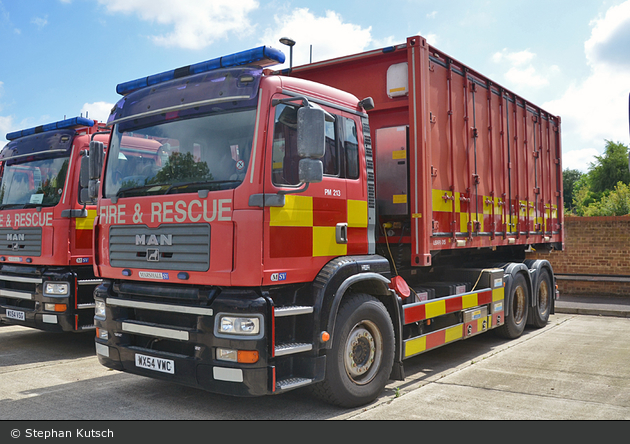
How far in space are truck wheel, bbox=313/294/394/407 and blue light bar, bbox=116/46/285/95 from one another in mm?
2164

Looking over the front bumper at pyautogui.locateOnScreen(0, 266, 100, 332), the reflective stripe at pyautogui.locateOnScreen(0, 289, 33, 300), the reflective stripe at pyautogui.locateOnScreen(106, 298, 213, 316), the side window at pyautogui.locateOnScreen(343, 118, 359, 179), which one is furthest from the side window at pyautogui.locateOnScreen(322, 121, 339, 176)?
the reflective stripe at pyautogui.locateOnScreen(0, 289, 33, 300)

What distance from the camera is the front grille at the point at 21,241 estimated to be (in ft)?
24.5

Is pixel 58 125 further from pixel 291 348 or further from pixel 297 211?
pixel 291 348

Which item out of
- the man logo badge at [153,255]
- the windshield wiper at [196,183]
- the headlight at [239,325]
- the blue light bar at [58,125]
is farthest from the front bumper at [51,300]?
the headlight at [239,325]

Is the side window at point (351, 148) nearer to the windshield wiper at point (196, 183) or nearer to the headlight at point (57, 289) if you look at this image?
the windshield wiper at point (196, 183)

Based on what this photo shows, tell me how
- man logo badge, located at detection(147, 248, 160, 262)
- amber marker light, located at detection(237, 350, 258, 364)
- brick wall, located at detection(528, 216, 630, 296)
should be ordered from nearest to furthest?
1. amber marker light, located at detection(237, 350, 258, 364)
2. man logo badge, located at detection(147, 248, 160, 262)
3. brick wall, located at detection(528, 216, 630, 296)

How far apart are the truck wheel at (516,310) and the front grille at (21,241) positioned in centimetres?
662

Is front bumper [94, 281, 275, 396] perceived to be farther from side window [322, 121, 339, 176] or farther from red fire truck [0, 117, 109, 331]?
red fire truck [0, 117, 109, 331]

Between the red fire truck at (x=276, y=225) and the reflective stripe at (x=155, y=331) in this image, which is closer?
the red fire truck at (x=276, y=225)

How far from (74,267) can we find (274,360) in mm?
4223

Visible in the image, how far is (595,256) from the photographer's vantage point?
1362cm

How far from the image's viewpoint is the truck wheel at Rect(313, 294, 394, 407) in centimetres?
470

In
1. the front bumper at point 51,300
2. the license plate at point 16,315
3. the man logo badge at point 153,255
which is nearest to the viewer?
the man logo badge at point 153,255
